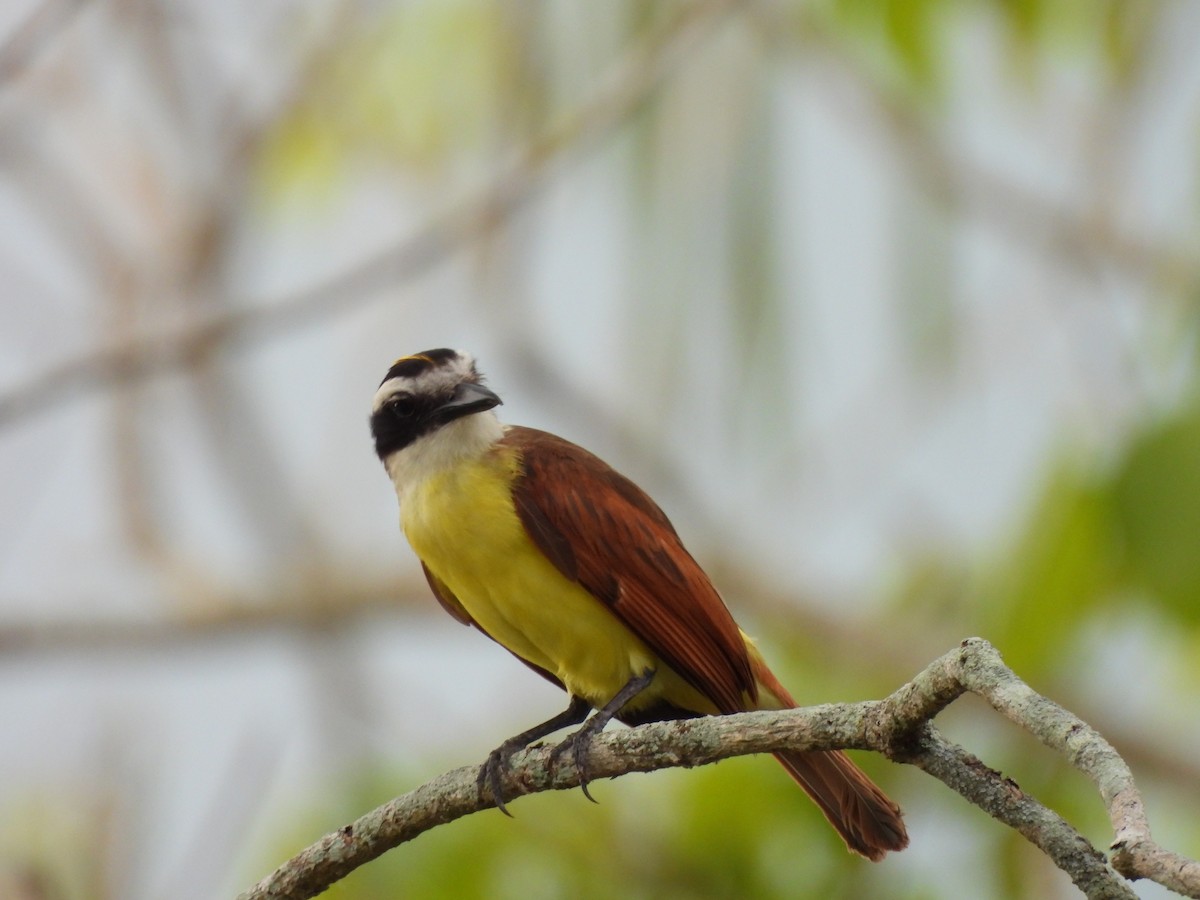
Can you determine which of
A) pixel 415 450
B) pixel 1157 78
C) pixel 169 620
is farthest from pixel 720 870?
pixel 169 620

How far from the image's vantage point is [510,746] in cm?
357

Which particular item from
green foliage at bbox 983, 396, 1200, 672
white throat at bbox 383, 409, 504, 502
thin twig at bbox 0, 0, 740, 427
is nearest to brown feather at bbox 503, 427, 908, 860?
white throat at bbox 383, 409, 504, 502

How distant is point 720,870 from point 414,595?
11.9 ft

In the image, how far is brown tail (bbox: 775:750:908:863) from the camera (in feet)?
11.4

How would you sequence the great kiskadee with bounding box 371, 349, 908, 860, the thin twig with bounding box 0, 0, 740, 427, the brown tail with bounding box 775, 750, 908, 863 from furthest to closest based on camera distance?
the thin twig with bounding box 0, 0, 740, 427 < the great kiskadee with bounding box 371, 349, 908, 860 < the brown tail with bounding box 775, 750, 908, 863

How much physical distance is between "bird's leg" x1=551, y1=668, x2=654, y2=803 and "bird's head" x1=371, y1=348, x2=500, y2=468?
2.60 ft

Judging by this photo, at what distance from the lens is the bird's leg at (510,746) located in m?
3.20

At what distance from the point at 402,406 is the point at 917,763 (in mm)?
2405

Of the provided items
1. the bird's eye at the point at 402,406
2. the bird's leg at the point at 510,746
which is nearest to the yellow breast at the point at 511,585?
the bird's leg at the point at 510,746

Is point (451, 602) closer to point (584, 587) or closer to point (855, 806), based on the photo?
point (584, 587)

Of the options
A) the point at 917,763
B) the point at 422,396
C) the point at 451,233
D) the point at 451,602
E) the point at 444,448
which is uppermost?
the point at 451,233

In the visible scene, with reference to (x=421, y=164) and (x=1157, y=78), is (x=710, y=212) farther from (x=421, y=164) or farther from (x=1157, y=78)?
(x=421, y=164)

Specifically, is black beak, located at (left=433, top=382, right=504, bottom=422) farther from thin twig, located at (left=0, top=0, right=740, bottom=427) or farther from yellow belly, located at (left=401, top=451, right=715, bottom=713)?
thin twig, located at (left=0, top=0, right=740, bottom=427)

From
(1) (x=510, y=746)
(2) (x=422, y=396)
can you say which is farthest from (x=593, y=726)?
(2) (x=422, y=396)
